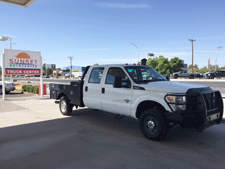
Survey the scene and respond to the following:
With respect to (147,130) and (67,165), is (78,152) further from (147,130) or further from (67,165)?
(147,130)

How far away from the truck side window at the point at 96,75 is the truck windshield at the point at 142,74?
1.07 metres

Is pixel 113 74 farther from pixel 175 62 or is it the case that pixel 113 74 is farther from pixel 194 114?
pixel 175 62

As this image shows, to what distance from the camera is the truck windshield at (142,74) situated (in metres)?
5.77

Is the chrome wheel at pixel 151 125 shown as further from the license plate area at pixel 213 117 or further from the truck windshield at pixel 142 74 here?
the license plate area at pixel 213 117

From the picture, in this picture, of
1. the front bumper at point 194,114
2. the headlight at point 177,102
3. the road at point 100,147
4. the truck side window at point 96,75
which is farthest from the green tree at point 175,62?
the headlight at point 177,102

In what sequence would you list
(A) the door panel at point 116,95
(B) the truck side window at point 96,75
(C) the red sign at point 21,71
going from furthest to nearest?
(C) the red sign at point 21,71
(B) the truck side window at point 96,75
(A) the door panel at point 116,95

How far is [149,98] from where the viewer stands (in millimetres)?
5078

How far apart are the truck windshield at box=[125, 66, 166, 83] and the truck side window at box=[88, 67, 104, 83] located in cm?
107

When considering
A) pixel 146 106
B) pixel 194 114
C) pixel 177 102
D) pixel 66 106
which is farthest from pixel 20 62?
pixel 194 114

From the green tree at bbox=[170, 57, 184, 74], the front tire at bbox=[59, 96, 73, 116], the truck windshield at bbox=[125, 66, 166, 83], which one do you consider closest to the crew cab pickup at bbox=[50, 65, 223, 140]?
the truck windshield at bbox=[125, 66, 166, 83]

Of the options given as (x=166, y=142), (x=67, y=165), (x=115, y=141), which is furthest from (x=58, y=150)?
(x=166, y=142)

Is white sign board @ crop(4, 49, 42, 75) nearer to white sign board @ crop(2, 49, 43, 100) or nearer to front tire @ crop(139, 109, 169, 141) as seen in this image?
white sign board @ crop(2, 49, 43, 100)

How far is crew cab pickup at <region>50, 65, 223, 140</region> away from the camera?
15.1 ft

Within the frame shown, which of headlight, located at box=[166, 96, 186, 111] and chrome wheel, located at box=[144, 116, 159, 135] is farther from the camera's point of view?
chrome wheel, located at box=[144, 116, 159, 135]
